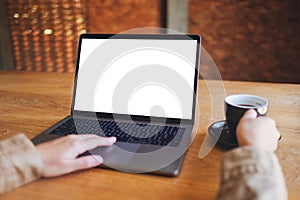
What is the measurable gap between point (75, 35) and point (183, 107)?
279cm

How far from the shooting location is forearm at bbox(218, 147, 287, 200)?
47cm

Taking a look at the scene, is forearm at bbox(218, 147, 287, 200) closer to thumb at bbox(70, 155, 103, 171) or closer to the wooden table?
the wooden table

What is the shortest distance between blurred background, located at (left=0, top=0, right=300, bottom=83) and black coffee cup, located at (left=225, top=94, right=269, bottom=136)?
206 cm

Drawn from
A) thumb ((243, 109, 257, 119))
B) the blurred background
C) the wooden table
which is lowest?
the wooden table

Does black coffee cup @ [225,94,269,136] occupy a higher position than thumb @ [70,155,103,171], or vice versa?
black coffee cup @ [225,94,269,136]

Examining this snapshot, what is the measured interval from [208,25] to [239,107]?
7.58 feet

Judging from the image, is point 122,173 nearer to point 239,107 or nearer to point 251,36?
point 239,107

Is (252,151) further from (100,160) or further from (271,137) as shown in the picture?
(100,160)

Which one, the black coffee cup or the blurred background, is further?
the blurred background

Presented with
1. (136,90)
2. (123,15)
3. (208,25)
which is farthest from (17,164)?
(123,15)

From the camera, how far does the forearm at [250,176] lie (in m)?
0.47

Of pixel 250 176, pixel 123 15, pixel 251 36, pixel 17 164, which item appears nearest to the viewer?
pixel 250 176

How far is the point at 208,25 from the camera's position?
2.88 metres

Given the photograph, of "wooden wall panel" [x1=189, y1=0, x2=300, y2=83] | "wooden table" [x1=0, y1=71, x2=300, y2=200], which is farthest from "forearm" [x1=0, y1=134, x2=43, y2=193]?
"wooden wall panel" [x1=189, y1=0, x2=300, y2=83]
